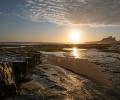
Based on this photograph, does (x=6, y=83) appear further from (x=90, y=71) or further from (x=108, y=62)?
(x=108, y=62)

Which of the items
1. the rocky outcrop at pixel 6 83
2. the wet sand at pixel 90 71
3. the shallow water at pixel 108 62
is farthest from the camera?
the shallow water at pixel 108 62

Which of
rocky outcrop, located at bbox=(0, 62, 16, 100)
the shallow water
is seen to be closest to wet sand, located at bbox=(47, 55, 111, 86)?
the shallow water

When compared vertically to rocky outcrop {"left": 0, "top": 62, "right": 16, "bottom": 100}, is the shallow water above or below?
below

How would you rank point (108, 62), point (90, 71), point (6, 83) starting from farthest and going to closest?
point (108, 62), point (90, 71), point (6, 83)

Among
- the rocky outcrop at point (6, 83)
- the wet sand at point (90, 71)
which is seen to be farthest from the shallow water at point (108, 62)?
the rocky outcrop at point (6, 83)

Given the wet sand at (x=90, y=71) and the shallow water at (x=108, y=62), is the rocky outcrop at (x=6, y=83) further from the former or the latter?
the shallow water at (x=108, y=62)

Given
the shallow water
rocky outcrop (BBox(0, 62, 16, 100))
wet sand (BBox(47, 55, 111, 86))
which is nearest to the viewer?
rocky outcrop (BBox(0, 62, 16, 100))

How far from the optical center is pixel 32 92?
1195 cm

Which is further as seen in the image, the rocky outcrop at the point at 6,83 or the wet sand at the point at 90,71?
the wet sand at the point at 90,71

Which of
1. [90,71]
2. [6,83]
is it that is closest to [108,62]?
[90,71]

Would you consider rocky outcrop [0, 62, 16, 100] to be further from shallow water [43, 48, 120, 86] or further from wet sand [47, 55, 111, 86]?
shallow water [43, 48, 120, 86]

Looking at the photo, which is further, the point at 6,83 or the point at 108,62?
the point at 108,62

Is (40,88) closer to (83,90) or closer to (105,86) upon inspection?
(83,90)

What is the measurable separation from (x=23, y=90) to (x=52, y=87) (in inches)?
87.5
